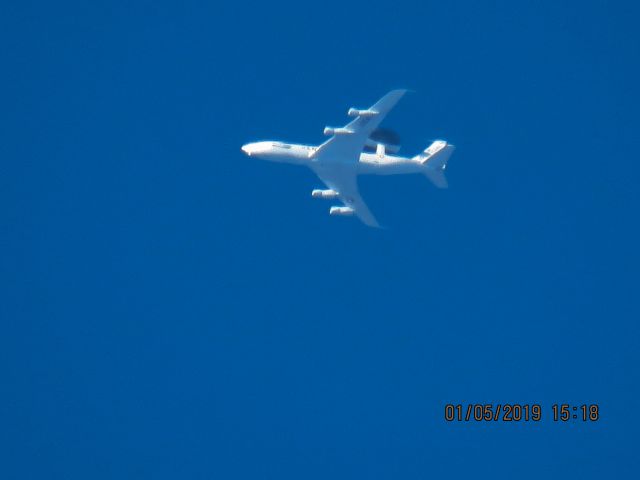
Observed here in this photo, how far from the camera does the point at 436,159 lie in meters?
60.8

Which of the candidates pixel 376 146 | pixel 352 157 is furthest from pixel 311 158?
pixel 376 146

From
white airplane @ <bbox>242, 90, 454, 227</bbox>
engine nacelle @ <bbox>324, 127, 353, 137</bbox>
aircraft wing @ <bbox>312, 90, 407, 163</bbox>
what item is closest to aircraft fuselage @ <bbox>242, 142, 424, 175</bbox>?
white airplane @ <bbox>242, 90, 454, 227</bbox>

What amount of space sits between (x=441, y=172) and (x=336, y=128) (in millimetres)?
8979

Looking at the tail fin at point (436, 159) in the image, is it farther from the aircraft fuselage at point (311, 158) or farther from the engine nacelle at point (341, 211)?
the engine nacelle at point (341, 211)

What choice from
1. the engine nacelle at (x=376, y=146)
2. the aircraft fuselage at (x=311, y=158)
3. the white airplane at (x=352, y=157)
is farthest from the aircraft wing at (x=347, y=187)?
the engine nacelle at (x=376, y=146)

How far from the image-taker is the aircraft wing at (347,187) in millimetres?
60094

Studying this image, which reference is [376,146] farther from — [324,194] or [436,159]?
[324,194]

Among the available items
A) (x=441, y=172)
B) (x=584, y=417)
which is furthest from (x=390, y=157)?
(x=584, y=417)

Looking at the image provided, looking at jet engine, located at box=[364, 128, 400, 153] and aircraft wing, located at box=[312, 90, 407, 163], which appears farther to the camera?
jet engine, located at box=[364, 128, 400, 153]

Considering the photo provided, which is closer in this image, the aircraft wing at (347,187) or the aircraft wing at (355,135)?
the aircraft wing at (355,135)

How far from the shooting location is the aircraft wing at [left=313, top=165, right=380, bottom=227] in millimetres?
60094

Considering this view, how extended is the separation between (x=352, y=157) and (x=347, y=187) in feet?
11.7

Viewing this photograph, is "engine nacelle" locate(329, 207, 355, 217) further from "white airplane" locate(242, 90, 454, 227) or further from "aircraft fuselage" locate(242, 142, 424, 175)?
"aircraft fuselage" locate(242, 142, 424, 175)

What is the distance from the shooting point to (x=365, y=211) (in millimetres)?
63594
